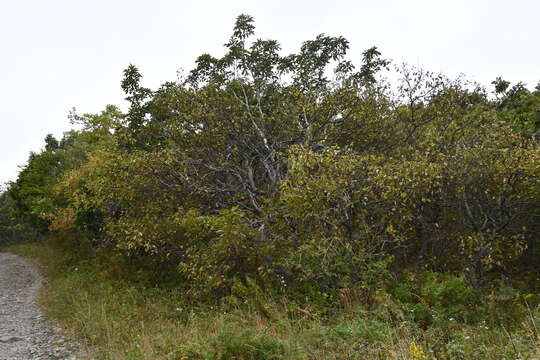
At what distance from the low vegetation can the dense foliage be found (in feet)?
0.25

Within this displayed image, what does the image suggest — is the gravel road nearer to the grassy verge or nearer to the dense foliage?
the grassy verge

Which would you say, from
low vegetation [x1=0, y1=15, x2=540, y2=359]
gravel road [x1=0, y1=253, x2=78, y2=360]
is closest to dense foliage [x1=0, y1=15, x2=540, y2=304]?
low vegetation [x1=0, y1=15, x2=540, y2=359]

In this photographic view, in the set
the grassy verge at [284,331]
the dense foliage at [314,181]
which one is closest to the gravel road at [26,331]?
the grassy verge at [284,331]

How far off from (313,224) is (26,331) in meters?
8.45

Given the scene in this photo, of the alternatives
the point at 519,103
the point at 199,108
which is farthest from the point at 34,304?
the point at 519,103

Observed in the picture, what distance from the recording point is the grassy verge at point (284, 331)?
209 inches

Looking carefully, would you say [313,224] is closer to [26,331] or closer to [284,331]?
[284,331]

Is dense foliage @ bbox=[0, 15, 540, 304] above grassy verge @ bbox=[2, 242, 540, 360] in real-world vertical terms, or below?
above

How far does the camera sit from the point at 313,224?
28.9ft

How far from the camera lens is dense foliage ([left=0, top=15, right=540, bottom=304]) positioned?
8.55 m

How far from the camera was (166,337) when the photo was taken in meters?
7.32

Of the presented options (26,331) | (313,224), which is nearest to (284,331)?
(313,224)

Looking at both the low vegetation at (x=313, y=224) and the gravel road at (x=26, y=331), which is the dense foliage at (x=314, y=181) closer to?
the low vegetation at (x=313, y=224)

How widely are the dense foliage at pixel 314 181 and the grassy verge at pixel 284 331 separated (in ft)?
2.67
